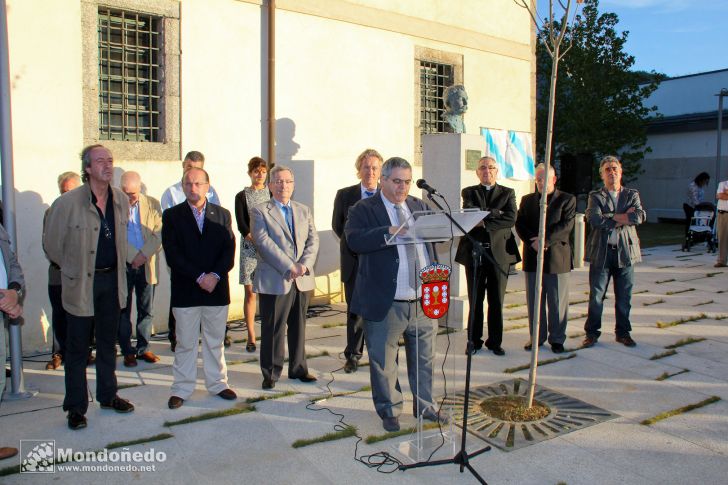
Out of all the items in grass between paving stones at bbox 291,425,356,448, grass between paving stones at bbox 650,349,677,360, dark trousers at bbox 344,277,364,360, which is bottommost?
grass between paving stones at bbox 291,425,356,448

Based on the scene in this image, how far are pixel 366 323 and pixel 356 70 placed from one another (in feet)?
17.9

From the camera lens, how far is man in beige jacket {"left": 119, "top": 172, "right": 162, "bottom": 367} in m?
5.87

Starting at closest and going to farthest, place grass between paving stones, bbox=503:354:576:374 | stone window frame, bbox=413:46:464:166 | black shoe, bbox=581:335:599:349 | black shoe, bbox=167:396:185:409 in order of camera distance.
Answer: black shoe, bbox=167:396:185:409 → grass between paving stones, bbox=503:354:576:374 → black shoe, bbox=581:335:599:349 → stone window frame, bbox=413:46:464:166

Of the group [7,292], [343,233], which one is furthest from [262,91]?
[7,292]

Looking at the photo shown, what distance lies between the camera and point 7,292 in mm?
3771

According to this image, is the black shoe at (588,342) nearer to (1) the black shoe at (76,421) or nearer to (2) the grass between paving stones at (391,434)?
(2) the grass between paving stones at (391,434)

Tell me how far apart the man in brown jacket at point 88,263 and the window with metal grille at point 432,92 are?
6.30 m

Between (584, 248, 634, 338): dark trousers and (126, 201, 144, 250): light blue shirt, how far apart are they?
4588 millimetres

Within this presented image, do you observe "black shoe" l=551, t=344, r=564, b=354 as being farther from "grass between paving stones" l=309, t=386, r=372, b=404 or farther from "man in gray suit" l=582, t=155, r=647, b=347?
"grass between paving stones" l=309, t=386, r=372, b=404

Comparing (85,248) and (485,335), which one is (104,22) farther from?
(485,335)

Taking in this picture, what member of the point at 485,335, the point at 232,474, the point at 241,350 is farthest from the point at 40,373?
the point at 485,335

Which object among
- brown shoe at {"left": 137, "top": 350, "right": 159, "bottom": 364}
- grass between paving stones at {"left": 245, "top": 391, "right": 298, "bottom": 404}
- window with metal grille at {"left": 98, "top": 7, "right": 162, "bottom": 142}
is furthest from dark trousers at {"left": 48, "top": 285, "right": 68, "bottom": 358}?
window with metal grille at {"left": 98, "top": 7, "right": 162, "bottom": 142}

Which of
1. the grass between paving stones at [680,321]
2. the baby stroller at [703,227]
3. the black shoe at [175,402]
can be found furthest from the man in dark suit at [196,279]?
the baby stroller at [703,227]

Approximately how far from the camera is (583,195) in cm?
1462
